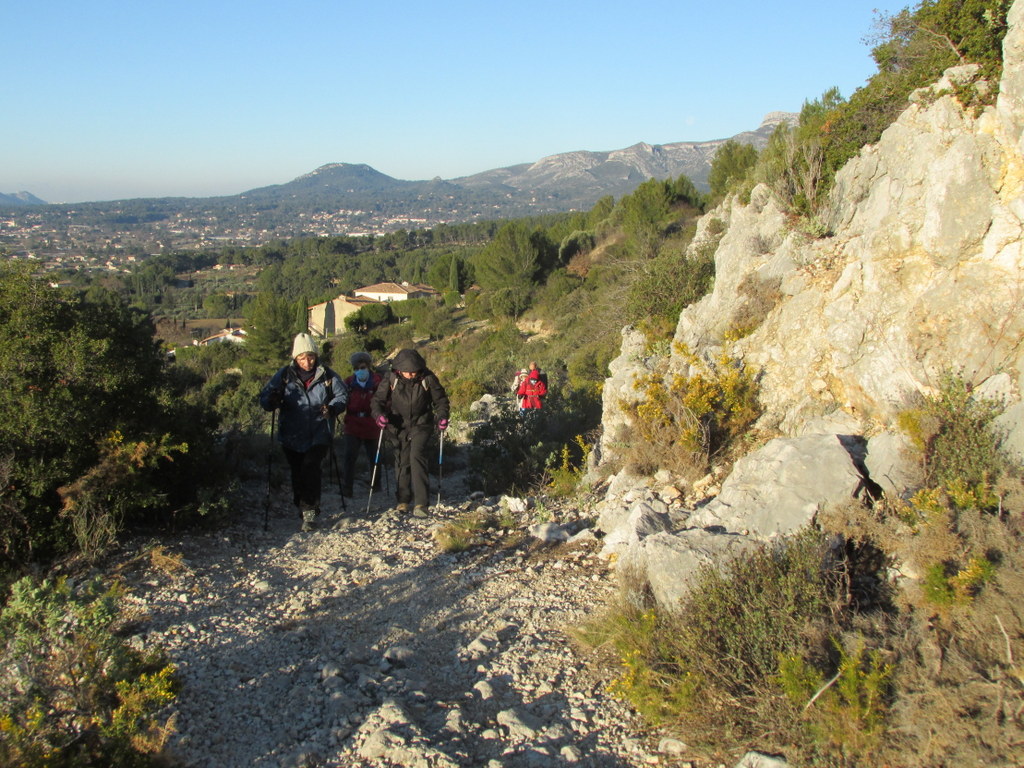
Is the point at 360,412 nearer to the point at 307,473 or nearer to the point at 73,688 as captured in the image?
the point at 307,473

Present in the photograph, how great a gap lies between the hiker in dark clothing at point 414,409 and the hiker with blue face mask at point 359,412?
3.20ft

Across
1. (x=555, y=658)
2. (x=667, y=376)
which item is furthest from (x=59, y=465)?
(x=667, y=376)

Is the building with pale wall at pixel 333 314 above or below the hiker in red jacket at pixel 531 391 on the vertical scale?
below

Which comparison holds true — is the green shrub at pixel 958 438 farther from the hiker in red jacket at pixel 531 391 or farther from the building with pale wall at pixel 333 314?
the building with pale wall at pixel 333 314

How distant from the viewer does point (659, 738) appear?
3.27 metres

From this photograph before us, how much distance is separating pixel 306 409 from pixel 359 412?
1.37 metres

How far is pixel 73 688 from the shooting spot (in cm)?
311

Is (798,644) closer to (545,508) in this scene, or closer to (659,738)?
(659,738)

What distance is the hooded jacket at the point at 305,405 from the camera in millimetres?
6535

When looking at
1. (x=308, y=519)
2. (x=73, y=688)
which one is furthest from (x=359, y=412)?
(x=73, y=688)

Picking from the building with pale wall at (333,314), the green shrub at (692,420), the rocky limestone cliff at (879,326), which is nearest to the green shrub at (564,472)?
the rocky limestone cliff at (879,326)

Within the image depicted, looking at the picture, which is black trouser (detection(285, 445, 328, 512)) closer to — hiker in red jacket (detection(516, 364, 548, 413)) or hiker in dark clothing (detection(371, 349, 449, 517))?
hiker in dark clothing (detection(371, 349, 449, 517))

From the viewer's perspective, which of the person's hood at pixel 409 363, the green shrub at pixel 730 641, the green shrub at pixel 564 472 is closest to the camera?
the green shrub at pixel 730 641

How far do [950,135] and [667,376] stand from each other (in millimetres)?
3299
